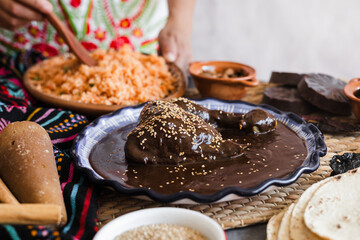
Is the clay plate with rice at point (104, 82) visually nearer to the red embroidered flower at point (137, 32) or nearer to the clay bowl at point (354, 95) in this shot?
the red embroidered flower at point (137, 32)

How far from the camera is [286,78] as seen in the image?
3160 millimetres

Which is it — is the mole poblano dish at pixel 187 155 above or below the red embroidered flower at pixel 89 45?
above

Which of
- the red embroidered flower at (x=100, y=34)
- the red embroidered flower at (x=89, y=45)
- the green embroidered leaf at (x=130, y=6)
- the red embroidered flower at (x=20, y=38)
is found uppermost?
the green embroidered leaf at (x=130, y=6)

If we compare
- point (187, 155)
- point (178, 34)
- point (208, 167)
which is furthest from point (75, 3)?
point (208, 167)

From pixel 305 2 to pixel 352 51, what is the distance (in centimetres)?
128

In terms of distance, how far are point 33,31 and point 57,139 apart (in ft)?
6.38

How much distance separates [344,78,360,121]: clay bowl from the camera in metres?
2.49

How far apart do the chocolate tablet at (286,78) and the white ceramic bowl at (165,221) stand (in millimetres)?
2025

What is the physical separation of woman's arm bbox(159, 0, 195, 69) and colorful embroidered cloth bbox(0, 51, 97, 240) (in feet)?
4.04

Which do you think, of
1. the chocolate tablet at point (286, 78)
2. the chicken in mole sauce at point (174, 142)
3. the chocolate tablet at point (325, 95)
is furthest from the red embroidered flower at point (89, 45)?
the chocolate tablet at point (325, 95)

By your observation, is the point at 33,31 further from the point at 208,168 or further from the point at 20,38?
the point at 208,168

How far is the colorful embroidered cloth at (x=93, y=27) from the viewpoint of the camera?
12.1 feet

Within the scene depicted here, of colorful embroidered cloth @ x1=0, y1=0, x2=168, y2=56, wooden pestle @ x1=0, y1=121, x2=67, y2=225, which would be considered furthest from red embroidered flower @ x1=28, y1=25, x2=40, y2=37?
wooden pestle @ x1=0, y1=121, x2=67, y2=225

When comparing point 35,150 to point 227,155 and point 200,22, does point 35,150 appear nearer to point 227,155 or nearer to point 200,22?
point 227,155
